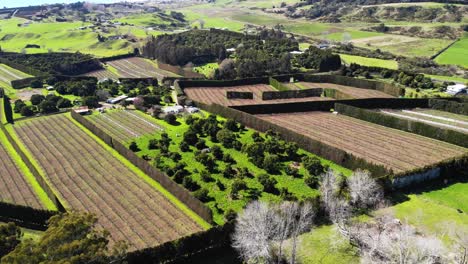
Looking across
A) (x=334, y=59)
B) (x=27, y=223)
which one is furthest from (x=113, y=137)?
(x=334, y=59)

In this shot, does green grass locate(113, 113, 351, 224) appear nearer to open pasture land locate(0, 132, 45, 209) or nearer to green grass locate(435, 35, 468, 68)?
open pasture land locate(0, 132, 45, 209)

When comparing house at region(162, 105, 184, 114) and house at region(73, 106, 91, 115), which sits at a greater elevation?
house at region(162, 105, 184, 114)

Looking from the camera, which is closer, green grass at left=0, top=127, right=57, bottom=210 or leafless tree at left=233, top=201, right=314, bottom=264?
leafless tree at left=233, top=201, right=314, bottom=264

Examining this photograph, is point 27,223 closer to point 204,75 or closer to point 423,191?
point 423,191

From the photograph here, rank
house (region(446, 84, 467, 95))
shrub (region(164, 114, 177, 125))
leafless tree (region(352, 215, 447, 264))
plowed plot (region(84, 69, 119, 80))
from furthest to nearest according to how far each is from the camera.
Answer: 1. plowed plot (region(84, 69, 119, 80))
2. house (region(446, 84, 467, 95))
3. shrub (region(164, 114, 177, 125))
4. leafless tree (region(352, 215, 447, 264))

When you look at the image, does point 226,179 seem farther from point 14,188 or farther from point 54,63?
point 54,63

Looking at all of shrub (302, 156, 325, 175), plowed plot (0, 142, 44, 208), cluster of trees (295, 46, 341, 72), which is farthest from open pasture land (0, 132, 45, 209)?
cluster of trees (295, 46, 341, 72)

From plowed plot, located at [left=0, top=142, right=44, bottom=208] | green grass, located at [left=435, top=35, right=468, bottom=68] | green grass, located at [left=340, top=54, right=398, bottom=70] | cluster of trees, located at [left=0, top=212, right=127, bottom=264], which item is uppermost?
green grass, located at [left=435, top=35, right=468, bottom=68]

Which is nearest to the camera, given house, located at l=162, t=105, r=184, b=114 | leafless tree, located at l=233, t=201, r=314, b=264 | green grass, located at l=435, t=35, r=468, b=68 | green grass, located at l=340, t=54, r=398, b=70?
leafless tree, located at l=233, t=201, r=314, b=264
